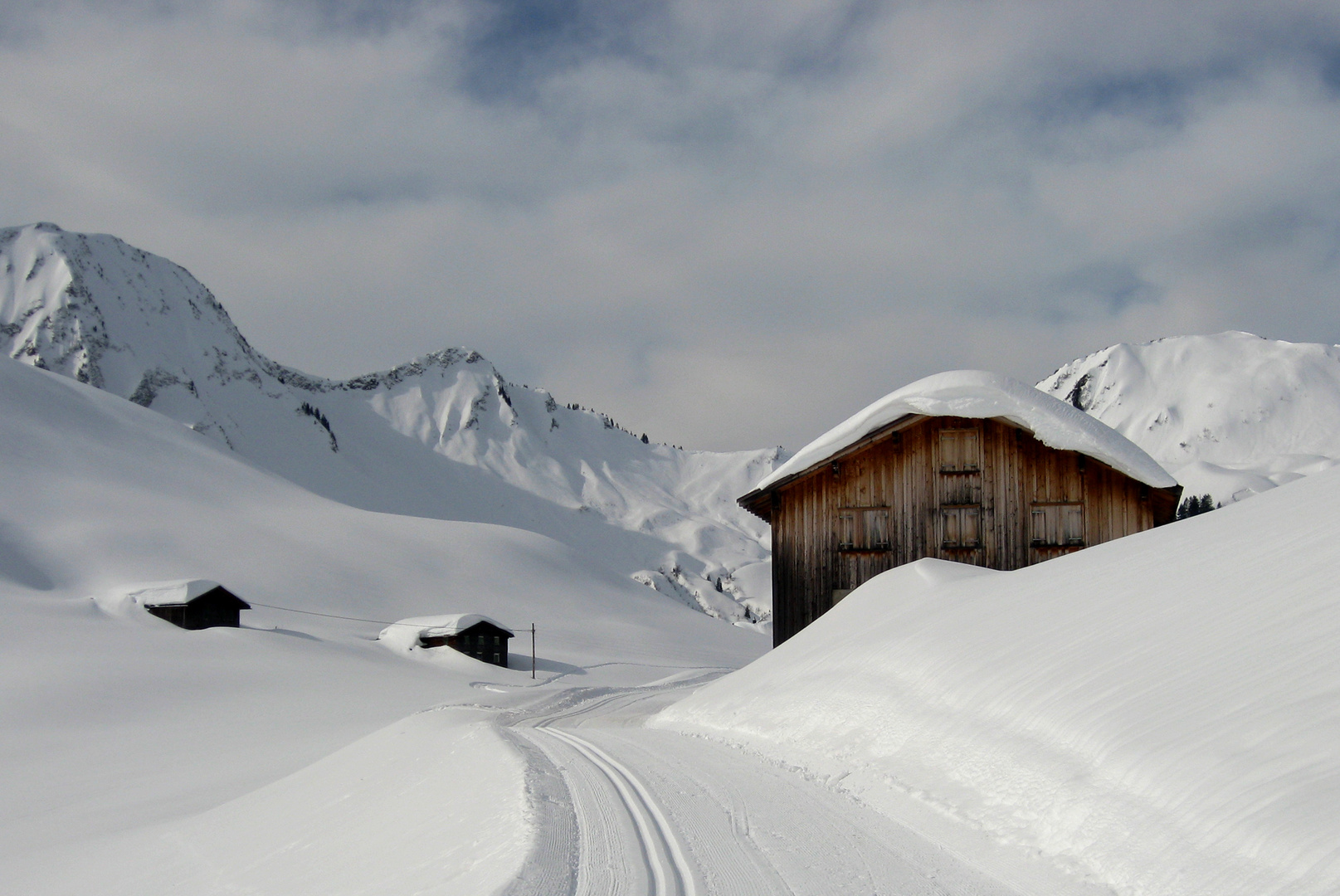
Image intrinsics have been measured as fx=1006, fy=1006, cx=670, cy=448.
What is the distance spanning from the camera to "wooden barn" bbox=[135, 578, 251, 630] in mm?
45281

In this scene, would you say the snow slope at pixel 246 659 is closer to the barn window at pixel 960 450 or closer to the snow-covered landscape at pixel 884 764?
the snow-covered landscape at pixel 884 764

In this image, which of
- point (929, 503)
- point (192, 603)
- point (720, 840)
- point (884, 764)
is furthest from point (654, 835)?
point (192, 603)

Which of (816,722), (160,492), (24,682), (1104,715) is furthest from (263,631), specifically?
(160,492)

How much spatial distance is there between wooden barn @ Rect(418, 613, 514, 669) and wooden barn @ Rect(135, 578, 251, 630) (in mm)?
9040

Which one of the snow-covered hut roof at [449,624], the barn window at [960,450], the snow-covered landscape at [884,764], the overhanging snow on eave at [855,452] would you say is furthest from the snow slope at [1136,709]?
the snow-covered hut roof at [449,624]

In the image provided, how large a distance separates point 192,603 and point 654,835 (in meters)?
43.9

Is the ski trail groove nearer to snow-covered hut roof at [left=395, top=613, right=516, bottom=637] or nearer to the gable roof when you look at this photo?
snow-covered hut roof at [left=395, top=613, right=516, bottom=637]

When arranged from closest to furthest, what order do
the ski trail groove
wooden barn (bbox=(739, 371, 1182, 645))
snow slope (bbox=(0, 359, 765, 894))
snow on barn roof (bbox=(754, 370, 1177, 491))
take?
1. the ski trail groove
2. snow slope (bbox=(0, 359, 765, 894))
3. snow on barn roof (bbox=(754, 370, 1177, 491))
4. wooden barn (bbox=(739, 371, 1182, 645))

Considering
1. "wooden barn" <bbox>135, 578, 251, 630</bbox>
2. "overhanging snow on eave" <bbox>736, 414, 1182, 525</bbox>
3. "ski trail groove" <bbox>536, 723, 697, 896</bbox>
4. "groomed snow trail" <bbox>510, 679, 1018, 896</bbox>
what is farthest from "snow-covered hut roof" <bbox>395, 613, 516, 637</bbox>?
"ski trail groove" <bbox>536, 723, 697, 896</bbox>

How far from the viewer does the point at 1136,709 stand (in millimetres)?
6941

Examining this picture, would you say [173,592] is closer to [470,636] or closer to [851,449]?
[470,636]

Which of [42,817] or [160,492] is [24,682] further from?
[160,492]

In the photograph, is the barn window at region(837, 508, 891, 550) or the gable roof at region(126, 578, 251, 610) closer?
the barn window at region(837, 508, 891, 550)

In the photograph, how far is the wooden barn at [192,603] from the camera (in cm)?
4528
